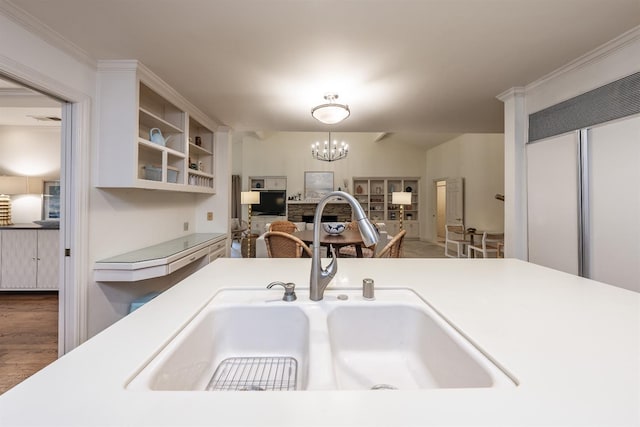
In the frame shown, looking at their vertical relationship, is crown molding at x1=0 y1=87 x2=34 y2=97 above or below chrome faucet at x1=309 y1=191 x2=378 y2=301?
above

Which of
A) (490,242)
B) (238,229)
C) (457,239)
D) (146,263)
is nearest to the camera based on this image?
(146,263)

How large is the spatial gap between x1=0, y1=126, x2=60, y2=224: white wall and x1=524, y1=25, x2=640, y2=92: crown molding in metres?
5.73

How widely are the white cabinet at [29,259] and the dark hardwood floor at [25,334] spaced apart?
190mm

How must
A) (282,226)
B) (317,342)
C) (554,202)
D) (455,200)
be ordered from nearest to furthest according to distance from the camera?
(317,342) < (554,202) < (282,226) < (455,200)

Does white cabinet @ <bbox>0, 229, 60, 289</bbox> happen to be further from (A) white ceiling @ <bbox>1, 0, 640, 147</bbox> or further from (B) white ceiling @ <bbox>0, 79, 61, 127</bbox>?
(A) white ceiling @ <bbox>1, 0, 640, 147</bbox>

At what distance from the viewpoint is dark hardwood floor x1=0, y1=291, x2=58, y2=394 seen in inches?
74.9

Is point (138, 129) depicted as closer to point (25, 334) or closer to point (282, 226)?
point (25, 334)

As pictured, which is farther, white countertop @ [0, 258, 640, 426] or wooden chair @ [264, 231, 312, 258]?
wooden chair @ [264, 231, 312, 258]

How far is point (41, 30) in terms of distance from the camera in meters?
1.62

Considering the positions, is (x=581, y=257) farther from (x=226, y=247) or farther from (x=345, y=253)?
(x=226, y=247)

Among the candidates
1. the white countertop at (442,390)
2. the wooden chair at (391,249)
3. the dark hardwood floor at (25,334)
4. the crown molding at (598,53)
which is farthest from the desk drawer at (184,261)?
the crown molding at (598,53)

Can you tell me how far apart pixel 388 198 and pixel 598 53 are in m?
6.47

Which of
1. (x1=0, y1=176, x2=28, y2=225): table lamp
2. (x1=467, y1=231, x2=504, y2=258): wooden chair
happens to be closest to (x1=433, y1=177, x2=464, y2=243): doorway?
(x1=467, y1=231, x2=504, y2=258): wooden chair

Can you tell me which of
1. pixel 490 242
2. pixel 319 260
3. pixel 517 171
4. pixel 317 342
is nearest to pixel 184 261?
pixel 319 260
